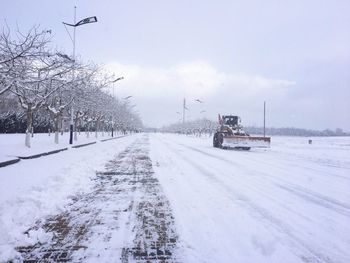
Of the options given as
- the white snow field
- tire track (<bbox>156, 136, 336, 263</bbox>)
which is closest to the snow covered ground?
the white snow field

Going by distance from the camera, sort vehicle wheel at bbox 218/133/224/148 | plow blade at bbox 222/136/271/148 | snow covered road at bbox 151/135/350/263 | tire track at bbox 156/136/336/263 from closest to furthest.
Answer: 1. tire track at bbox 156/136/336/263
2. snow covered road at bbox 151/135/350/263
3. plow blade at bbox 222/136/271/148
4. vehicle wheel at bbox 218/133/224/148

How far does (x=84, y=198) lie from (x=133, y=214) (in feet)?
6.44

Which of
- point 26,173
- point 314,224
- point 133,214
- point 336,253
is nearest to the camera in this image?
point 336,253

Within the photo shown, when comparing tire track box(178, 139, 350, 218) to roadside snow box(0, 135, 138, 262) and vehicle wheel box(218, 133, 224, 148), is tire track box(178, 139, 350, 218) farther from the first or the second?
vehicle wheel box(218, 133, 224, 148)

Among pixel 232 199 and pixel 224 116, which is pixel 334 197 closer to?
pixel 232 199

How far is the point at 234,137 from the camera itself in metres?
27.6

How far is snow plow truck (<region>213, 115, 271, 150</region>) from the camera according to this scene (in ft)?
90.3

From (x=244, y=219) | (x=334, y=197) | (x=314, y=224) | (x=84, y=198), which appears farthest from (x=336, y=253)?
(x=84, y=198)

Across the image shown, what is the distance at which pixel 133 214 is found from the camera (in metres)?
6.57

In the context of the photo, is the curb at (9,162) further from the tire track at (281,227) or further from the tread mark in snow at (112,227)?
the tire track at (281,227)

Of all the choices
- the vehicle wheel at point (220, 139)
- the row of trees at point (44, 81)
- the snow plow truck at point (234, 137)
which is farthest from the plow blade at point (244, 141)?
the row of trees at point (44, 81)

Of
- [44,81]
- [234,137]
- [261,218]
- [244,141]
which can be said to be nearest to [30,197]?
[261,218]

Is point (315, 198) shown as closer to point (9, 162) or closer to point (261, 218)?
point (261, 218)

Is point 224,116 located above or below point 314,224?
above
